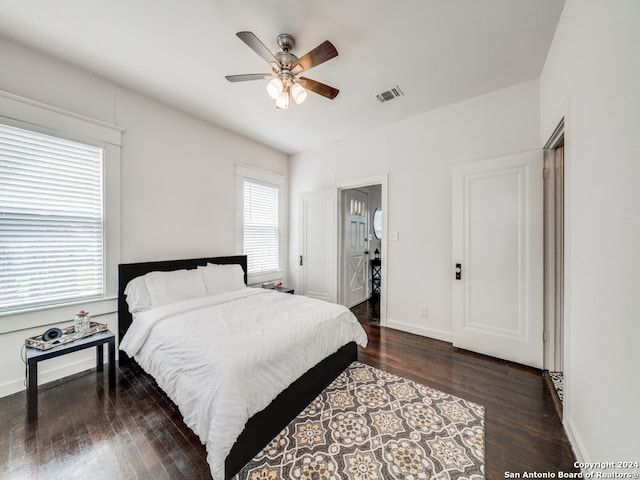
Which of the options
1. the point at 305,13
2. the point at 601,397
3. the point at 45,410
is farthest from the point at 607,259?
the point at 45,410

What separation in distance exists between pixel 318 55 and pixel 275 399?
242cm

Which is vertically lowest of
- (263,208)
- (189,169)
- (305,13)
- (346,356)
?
(346,356)

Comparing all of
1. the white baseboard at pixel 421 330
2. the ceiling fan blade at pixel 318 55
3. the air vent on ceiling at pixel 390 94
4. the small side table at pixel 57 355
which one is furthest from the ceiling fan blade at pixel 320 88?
A: the white baseboard at pixel 421 330

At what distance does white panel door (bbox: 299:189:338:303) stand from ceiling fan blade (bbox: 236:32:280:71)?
7.72ft

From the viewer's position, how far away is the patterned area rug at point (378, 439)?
4.45ft

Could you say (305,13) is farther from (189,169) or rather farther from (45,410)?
(45,410)

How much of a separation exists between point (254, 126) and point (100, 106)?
5.63 feet

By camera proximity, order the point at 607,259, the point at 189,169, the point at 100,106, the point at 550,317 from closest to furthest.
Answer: the point at 607,259, the point at 550,317, the point at 100,106, the point at 189,169

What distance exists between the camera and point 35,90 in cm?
216

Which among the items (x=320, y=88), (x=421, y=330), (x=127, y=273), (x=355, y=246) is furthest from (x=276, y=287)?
(x=320, y=88)

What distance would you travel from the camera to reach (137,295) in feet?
8.16

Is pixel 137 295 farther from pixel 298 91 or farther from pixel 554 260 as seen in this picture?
pixel 554 260

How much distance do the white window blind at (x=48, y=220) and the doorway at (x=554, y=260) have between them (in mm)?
4482

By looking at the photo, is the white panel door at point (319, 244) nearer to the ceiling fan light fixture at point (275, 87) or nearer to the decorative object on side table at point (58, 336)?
the ceiling fan light fixture at point (275, 87)
